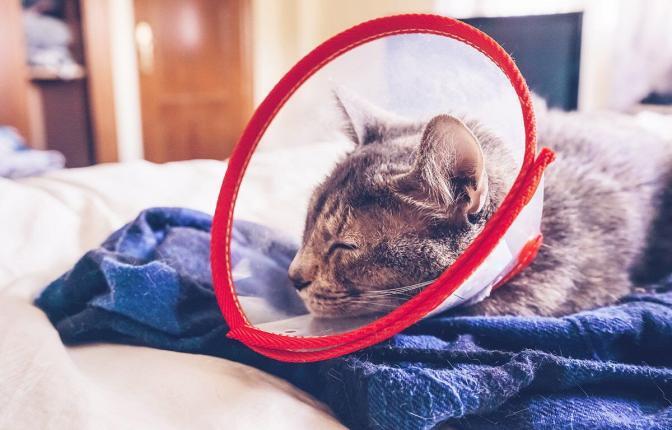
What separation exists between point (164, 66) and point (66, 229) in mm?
2499

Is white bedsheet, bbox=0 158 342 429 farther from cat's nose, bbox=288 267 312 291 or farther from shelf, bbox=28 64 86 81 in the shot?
shelf, bbox=28 64 86 81

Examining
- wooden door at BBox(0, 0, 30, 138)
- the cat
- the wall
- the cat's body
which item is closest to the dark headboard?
the cat's body

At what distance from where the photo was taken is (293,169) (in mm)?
868

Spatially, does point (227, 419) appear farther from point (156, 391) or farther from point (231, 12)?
point (231, 12)

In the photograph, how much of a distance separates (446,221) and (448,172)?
0.05 metres

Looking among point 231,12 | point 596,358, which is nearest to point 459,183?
point 596,358

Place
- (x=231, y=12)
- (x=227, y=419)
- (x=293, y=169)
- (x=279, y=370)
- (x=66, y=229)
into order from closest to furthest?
(x=227, y=419), (x=279, y=370), (x=293, y=169), (x=66, y=229), (x=231, y=12)

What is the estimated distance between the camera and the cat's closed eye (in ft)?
1.79

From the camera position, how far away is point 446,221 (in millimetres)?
500

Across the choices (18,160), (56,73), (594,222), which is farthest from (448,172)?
(56,73)

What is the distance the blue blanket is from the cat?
59 millimetres

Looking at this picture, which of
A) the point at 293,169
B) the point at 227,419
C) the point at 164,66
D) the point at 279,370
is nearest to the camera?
the point at 227,419

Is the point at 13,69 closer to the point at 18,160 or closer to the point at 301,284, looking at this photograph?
the point at 18,160

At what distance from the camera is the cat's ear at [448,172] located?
18.0 inches
